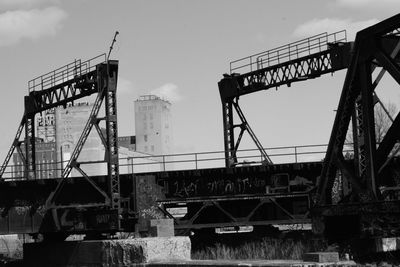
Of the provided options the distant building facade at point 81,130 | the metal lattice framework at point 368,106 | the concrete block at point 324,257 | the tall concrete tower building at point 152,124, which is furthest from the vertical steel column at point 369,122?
the tall concrete tower building at point 152,124

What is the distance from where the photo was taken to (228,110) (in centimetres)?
4138

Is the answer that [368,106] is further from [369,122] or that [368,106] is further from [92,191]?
[92,191]

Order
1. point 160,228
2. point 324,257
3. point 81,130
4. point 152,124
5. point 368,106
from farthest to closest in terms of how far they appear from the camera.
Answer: point 152,124 → point 81,130 → point 368,106 → point 160,228 → point 324,257

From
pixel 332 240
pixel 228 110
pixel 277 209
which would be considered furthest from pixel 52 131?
pixel 332 240

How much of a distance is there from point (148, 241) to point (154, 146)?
12973 cm

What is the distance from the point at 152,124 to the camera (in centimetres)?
13738

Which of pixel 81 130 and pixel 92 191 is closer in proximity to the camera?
pixel 92 191

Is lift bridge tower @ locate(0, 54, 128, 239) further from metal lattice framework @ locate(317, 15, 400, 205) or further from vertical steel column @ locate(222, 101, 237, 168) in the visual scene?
metal lattice framework @ locate(317, 15, 400, 205)

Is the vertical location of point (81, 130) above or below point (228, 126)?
above

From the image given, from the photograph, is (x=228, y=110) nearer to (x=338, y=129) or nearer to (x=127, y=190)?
(x=127, y=190)

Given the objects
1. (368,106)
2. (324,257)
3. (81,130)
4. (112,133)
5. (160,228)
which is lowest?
(324,257)

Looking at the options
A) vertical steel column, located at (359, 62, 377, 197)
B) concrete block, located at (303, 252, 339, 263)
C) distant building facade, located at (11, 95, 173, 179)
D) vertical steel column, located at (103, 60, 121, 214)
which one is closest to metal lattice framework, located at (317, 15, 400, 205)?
vertical steel column, located at (359, 62, 377, 197)

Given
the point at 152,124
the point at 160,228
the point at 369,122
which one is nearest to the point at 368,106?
the point at 369,122

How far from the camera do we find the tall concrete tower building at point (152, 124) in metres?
138
